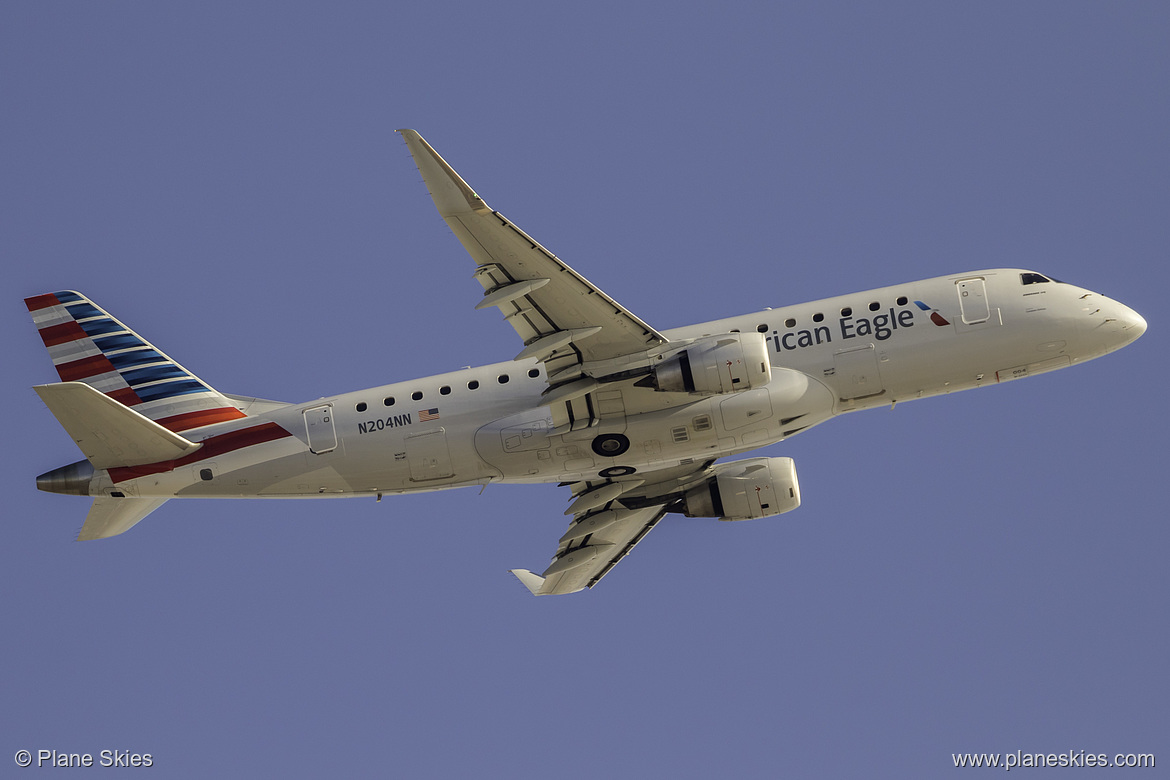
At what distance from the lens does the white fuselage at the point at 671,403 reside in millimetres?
35250

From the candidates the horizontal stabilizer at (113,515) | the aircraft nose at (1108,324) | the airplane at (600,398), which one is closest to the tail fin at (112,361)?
the airplane at (600,398)

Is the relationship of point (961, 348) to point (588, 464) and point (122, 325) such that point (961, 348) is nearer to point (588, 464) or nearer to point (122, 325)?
point (588, 464)

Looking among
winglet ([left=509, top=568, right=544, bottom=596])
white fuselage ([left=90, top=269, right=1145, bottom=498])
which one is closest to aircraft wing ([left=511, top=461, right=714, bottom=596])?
winglet ([left=509, top=568, right=544, bottom=596])

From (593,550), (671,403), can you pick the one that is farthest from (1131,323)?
(593,550)

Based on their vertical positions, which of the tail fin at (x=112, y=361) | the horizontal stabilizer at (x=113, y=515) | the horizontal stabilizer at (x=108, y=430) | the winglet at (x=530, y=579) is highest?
the tail fin at (x=112, y=361)

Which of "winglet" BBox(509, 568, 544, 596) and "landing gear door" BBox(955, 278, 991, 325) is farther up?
"landing gear door" BBox(955, 278, 991, 325)

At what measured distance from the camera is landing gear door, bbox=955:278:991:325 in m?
35.7

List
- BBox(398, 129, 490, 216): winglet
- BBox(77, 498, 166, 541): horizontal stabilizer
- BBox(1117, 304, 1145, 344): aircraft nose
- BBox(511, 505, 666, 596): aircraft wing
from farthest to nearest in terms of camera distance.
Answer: BBox(511, 505, 666, 596): aircraft wing → BBox(77, 498, 166, 541): horizontal stabilizer → BBox(1117, 304, 1145, 344): aircraft nose → BBox(398, 129, 490, 216): winglet

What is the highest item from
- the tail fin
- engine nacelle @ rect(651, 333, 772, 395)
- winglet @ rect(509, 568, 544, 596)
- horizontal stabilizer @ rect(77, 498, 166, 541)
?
the tail fin

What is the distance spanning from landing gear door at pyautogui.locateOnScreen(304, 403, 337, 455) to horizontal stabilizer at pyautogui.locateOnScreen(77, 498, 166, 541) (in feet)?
17.3

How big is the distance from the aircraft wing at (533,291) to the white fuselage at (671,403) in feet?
5.02

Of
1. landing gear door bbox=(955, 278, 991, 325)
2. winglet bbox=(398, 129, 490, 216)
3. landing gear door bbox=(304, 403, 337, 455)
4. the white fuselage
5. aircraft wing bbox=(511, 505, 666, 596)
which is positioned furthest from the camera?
aircraft wing bbox=(511, 505, 666, 596)

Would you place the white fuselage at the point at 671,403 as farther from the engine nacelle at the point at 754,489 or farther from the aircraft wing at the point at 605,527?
the engine nacelle at the point at 754,489

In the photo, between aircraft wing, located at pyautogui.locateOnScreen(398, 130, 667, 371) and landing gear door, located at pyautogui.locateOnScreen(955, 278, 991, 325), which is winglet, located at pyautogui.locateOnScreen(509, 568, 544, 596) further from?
landing gear door, located at pyautogui.locateOnScreen(955, 278, 991, 325)
